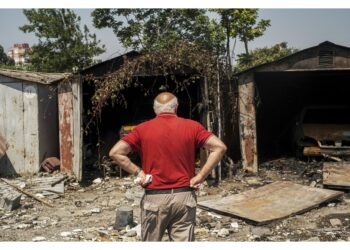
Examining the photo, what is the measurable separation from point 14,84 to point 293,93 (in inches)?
419

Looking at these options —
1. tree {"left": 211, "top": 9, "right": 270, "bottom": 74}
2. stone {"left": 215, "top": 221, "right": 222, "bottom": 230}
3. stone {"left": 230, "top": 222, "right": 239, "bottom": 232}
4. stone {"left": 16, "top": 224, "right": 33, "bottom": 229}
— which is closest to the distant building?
tree {"left": 211, "top": 9, "right": 270, "bottom": 74}

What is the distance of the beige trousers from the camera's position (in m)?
4.05

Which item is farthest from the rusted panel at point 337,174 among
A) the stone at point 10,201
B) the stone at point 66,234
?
the stone at point 10,201

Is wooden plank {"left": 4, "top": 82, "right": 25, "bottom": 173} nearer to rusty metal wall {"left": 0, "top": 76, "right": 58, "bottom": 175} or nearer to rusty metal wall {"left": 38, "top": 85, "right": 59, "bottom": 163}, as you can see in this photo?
rusty metal wall {"left": 0, "top": 76, "right": 58, "bottom": 175}

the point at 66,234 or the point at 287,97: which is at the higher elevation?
the point at 287,97

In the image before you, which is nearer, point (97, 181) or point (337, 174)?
point (337, 174)

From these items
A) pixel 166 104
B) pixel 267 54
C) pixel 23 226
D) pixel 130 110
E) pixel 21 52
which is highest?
pixel 21 52

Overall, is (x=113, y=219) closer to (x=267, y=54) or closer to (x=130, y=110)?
(x=130, y=110)

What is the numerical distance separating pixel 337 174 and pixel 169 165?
22.5 ft

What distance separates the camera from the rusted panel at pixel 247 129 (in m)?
11.4

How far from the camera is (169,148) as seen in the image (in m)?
3.99

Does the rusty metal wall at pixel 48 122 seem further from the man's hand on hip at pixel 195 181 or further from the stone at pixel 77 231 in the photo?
the man's hand on hip at pixel 195 181

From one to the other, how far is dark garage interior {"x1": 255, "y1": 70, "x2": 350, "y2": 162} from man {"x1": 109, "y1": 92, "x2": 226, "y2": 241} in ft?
37.3

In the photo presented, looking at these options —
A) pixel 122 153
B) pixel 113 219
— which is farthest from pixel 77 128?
pixel 122 153
